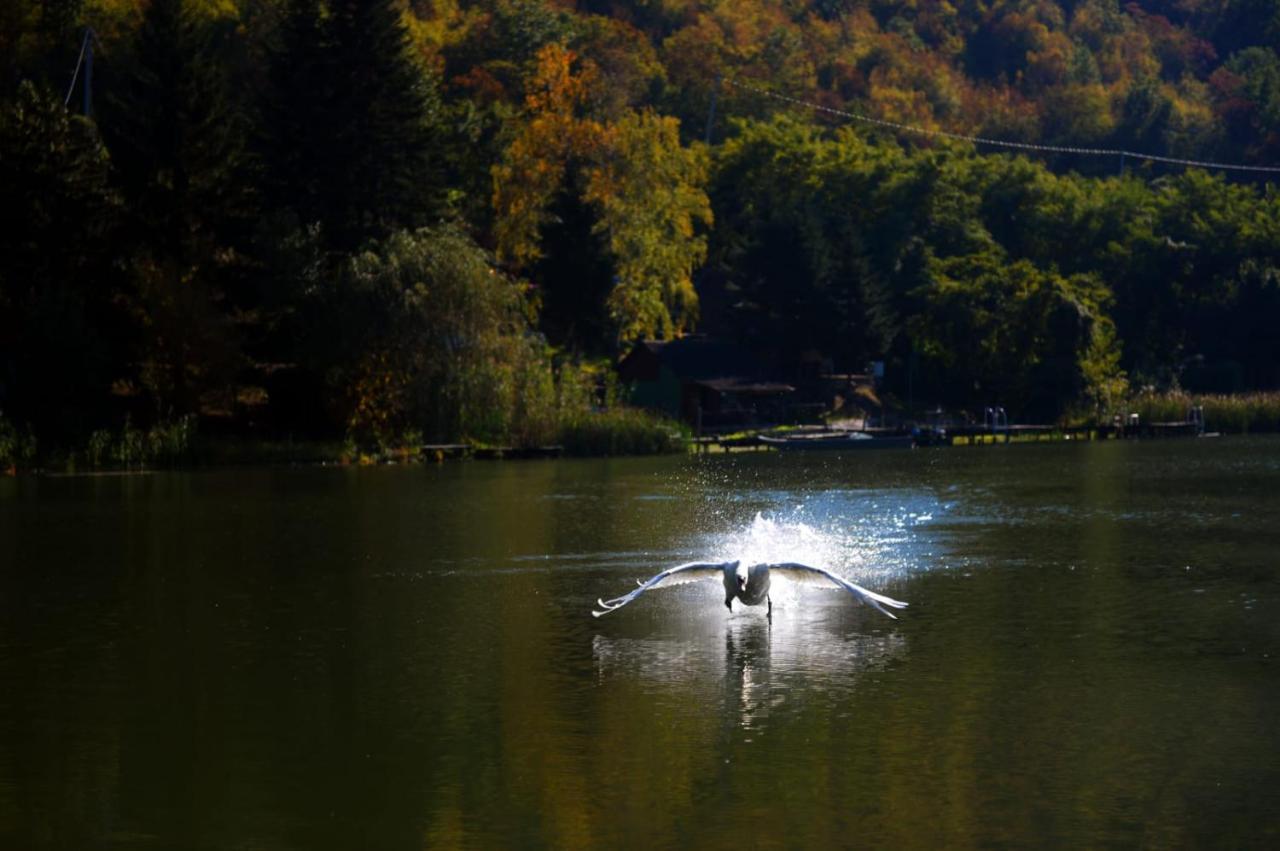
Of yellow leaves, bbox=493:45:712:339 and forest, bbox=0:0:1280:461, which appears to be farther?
yellow leaves, bbox=493:45:712:339

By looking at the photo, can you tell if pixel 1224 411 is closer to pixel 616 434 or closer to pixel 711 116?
pixel 616 434

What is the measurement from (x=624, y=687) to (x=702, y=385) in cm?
8319

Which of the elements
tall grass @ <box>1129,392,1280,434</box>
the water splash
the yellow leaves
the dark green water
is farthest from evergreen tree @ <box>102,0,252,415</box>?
tall grass @ <box>1129,392,1280,434</box>

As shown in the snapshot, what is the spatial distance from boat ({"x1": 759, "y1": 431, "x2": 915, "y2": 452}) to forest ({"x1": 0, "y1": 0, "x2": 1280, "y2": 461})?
331 inches

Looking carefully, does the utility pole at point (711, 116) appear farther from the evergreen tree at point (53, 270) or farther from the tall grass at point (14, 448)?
the tall grass at point (14, 448)

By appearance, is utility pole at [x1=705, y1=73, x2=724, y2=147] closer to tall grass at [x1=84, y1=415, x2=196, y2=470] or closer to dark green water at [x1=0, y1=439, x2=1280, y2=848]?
tall grass at [x1=84, y1=415, x2=196, y2=470]

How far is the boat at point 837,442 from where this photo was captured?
95.6m

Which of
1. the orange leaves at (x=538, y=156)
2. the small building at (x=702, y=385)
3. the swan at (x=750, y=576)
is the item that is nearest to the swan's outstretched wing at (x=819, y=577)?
the swan at (x=750, y=576)

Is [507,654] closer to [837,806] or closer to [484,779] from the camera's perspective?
[484,779]

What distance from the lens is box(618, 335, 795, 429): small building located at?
10731 cm

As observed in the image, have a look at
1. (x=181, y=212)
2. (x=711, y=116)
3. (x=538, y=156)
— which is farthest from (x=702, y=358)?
(x=181, y=212)

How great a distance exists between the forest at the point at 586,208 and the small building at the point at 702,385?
2590mm

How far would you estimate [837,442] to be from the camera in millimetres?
96125

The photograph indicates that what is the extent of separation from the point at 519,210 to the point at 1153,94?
76520 millimetres
